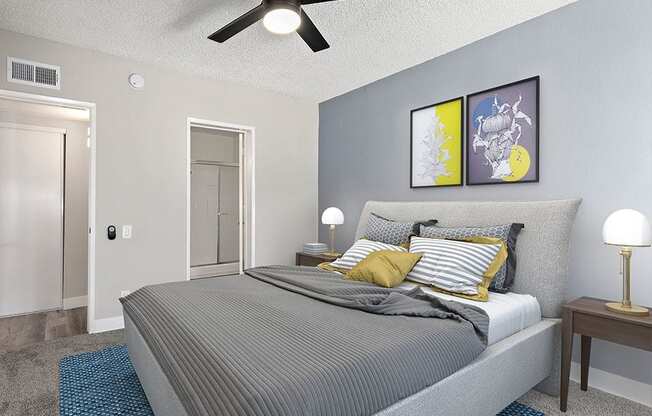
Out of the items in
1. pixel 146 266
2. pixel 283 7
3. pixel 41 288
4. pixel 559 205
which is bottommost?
pixel 41 288

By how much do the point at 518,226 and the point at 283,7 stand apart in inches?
79.4

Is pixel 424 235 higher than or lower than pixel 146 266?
higher

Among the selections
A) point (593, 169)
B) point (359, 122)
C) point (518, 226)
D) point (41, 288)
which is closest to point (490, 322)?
point (518, 226)

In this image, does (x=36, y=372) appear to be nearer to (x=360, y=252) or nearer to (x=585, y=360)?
(x=360, y=252)

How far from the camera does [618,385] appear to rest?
87.5 inches

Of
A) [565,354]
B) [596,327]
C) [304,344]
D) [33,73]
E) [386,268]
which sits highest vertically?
[33,73]

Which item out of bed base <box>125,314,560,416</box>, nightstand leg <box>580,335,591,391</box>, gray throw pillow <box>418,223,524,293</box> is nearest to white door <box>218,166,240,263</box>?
bed base <box>125,314,560,416</box>

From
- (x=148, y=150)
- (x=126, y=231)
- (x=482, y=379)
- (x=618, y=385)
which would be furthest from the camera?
(x=148, y=150)

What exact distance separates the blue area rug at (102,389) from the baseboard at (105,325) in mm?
551

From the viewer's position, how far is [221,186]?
5.96m

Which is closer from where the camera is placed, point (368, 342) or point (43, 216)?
point (368, 342)

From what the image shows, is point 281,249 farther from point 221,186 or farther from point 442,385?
point 442,385

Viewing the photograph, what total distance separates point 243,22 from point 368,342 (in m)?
1.96

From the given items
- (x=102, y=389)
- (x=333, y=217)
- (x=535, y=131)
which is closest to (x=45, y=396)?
(x=102, y=389)
